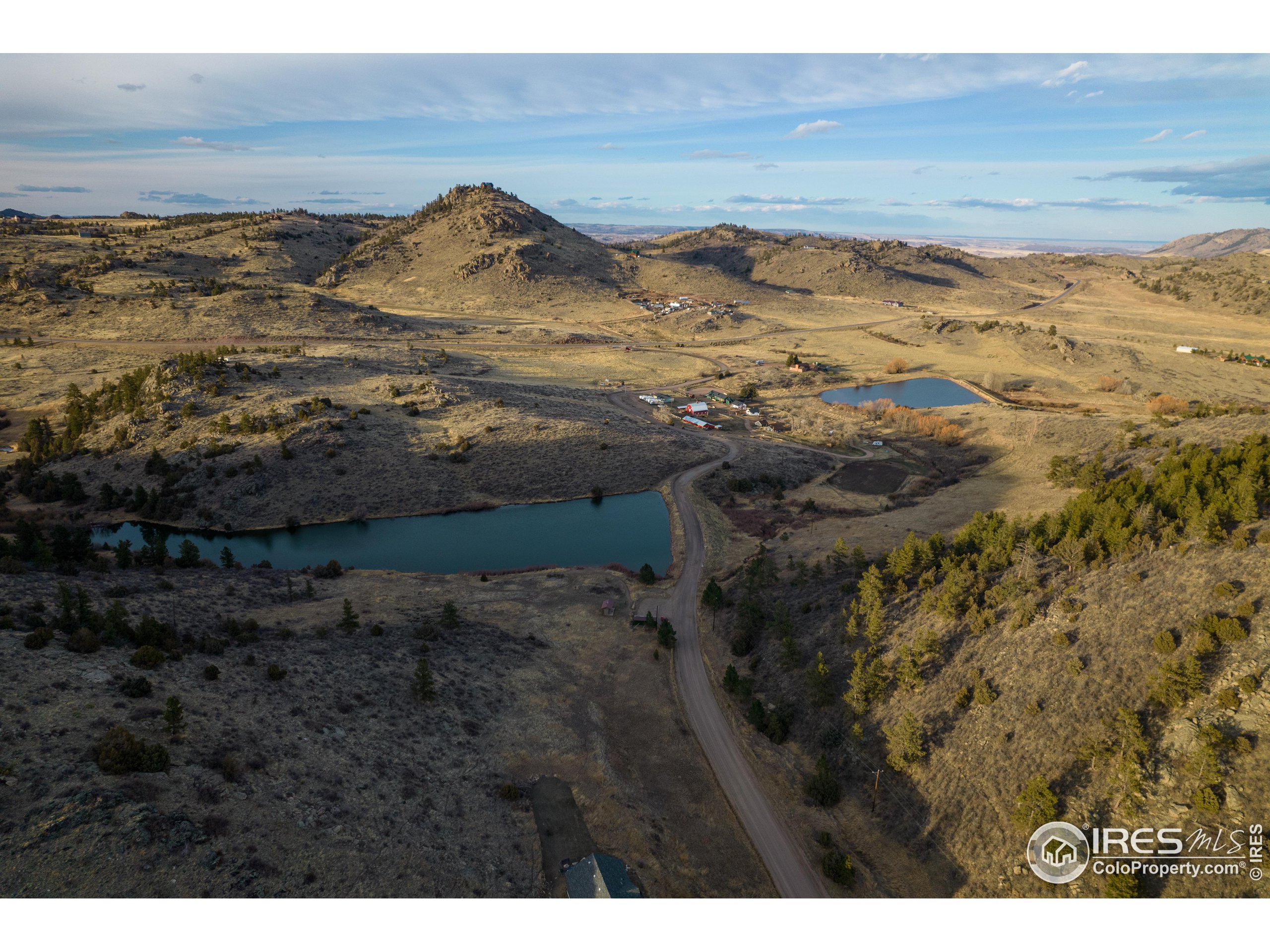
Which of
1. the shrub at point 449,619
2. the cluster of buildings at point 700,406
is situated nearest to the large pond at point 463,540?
the shrub at point 449,619

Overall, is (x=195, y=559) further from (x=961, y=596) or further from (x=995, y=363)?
(x=995, y=363)

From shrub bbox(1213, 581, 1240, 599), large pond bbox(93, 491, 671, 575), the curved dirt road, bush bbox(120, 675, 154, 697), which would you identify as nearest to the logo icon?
the curved dirt road

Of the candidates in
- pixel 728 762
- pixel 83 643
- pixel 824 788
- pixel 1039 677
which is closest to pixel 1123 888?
pixel 1039 677

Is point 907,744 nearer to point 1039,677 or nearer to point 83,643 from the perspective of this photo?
point 1039,677

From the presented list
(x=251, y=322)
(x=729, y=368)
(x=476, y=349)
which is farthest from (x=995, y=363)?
(x=251, y=322)

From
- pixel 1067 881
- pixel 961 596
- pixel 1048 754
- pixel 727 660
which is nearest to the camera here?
pixel 1067 881

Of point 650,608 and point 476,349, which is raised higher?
point 476,349
